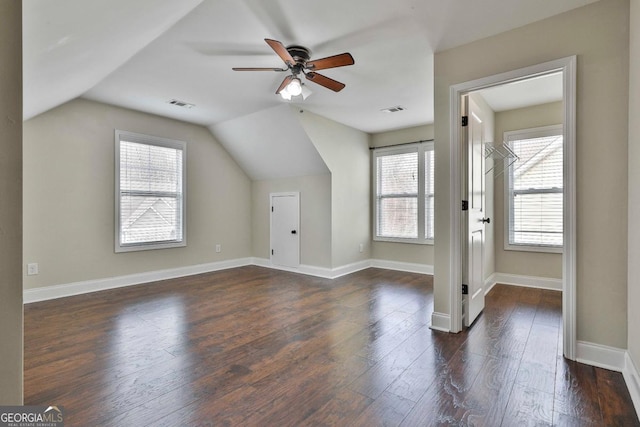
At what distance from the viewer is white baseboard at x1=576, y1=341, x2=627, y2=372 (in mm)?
2086

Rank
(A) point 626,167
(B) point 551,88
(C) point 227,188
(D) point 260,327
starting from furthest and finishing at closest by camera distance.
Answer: (C) point 227,188 < (B) point 551,88 < (D) point 260,327 < (A) point 626,167

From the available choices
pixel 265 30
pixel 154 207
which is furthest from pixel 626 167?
pixel 154 207

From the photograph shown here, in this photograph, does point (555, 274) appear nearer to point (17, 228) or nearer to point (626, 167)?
point (626, 167)

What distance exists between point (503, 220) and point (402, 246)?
1.64m

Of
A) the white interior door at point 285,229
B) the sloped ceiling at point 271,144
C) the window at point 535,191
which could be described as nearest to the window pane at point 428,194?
the window at point 535,191

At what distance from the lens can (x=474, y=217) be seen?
3.02 meters

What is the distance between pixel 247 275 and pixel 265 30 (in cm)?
375

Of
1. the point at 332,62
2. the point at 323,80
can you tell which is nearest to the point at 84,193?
the point at 323,80

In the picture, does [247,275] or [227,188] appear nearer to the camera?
[247,275]

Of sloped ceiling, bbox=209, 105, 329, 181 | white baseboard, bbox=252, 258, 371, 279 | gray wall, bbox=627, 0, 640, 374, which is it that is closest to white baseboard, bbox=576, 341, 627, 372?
gray wall, bbox=627, 0, 640, 374

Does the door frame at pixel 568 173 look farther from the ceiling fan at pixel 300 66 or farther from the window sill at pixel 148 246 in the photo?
the window sill at pixel 148 246

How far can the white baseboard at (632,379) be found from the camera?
171 cm

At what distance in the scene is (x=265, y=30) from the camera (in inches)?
96.7

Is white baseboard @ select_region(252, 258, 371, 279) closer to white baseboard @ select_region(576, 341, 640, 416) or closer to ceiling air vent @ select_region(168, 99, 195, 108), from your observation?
ceiling air vent @ select_region(168, 99, 195, 108)
